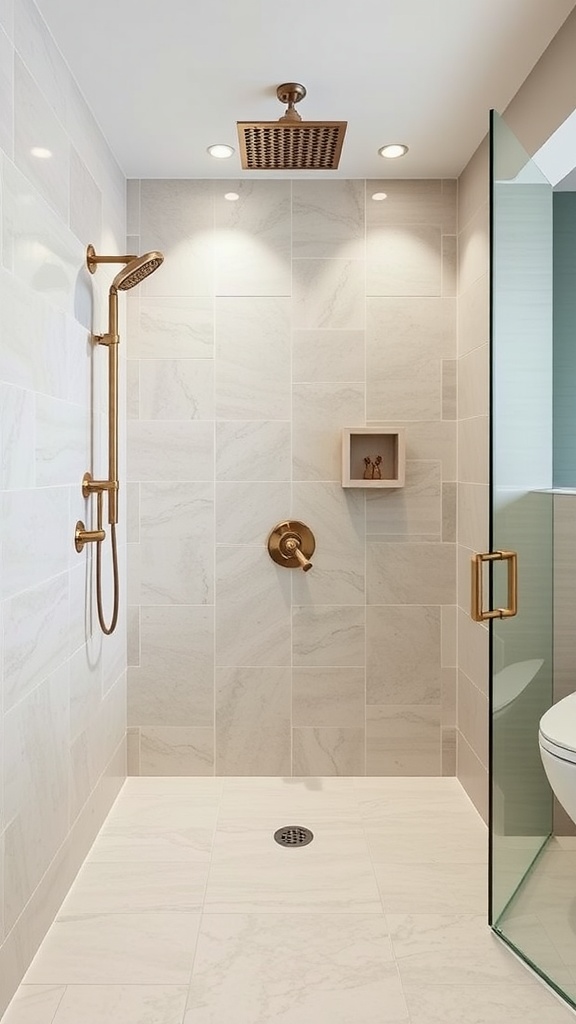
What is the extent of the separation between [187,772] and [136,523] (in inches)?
41.6

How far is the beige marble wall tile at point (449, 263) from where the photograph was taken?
3.07 meters

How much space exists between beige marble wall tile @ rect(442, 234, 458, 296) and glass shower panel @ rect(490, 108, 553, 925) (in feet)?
3.32

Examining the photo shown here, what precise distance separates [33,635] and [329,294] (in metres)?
1.85

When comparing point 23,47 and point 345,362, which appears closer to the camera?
point 23,47

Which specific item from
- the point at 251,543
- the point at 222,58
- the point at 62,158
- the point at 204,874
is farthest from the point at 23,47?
the point at 204,874

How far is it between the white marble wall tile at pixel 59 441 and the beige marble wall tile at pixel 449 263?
1568 millimetres

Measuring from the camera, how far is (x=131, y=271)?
96.7 inches

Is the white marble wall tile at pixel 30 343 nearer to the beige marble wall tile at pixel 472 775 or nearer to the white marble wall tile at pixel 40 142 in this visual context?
the white marble wall tile at pixel 40 142

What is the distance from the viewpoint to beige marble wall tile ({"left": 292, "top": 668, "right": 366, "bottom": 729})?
3.11 metres

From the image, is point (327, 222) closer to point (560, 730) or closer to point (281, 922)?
point (560, 730)

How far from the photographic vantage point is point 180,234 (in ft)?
10.00

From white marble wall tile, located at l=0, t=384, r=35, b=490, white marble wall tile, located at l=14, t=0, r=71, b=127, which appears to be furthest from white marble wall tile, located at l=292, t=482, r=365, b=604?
white marble wall tile, located at l=14, t=0, r=71, b=127

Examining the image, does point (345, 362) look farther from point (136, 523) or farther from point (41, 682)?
point (41, 682)

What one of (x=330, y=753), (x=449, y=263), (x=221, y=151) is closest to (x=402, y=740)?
(x=330, y=753)
